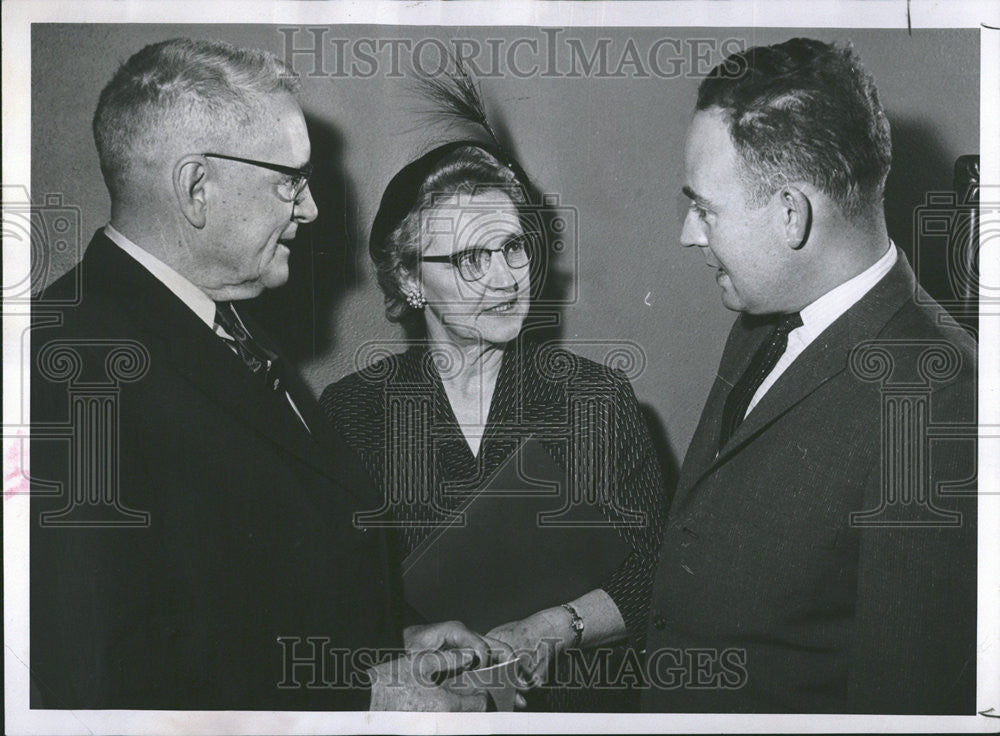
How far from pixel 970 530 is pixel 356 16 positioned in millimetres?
1834

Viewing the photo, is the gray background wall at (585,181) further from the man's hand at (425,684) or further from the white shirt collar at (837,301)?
the man's hand at (425,684)

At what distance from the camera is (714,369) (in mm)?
2314

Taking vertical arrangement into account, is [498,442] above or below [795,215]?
below

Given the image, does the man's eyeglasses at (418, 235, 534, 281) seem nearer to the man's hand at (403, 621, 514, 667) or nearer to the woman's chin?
the woman's chin

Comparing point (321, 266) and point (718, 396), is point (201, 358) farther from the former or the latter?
point (718, 396)

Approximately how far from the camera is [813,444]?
220cm

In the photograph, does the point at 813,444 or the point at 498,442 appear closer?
the point at 813,444

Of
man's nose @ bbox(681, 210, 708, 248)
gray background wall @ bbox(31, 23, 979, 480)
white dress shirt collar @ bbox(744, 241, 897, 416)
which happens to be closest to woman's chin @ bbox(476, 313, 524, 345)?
gray background wall @ bbox(31, 23, 979, 480)

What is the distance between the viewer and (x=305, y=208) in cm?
231

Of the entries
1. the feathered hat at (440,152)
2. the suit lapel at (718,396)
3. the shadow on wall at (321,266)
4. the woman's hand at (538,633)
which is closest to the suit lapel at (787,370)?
the suit lapel at (718,396)

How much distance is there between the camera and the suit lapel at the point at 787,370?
2215mm

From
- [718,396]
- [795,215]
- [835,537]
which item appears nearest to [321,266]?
[718,396]

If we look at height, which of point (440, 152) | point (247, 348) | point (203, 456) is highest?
point (440, 152)

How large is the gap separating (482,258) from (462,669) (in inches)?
36.7
